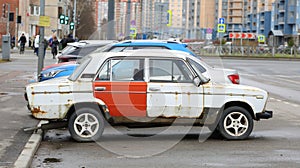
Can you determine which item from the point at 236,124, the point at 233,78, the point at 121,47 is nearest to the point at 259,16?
the point at 121,47

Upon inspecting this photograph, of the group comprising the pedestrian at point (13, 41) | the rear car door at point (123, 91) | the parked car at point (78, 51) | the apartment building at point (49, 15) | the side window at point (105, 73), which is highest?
the apartment building at point (49, 15)

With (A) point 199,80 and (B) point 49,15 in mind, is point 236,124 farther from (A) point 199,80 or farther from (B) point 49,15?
(B) point 49,15

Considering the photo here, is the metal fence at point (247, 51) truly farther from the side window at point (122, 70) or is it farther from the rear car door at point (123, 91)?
the rear car door at point (123, 91)

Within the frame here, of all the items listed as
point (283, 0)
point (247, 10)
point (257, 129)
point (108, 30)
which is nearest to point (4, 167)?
point (257, 129)

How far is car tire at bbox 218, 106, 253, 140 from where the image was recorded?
36.4 feet

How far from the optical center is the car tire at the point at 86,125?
10.8 m

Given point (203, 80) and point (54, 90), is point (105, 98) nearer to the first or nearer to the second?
point (54, 90)

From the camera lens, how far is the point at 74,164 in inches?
354

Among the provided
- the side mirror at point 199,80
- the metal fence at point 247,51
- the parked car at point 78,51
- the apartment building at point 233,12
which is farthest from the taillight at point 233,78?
the apartment building at point 233,12

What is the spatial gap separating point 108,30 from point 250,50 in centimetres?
2609

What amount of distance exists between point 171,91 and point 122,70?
3.01 ft

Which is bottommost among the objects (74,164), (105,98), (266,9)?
(74,164)

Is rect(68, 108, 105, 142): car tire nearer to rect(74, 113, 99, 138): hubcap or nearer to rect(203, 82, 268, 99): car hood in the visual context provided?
rect(74, 113, 99, 138): hubcap

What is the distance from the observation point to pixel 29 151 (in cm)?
949
